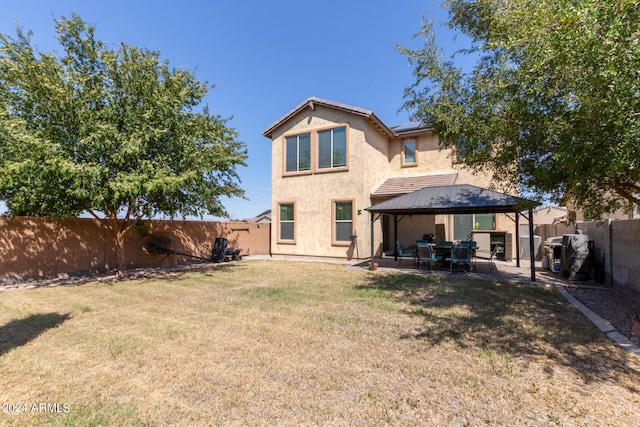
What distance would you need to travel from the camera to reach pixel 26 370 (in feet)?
11.9

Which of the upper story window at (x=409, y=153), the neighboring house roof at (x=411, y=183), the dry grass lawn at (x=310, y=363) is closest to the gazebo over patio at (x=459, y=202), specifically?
the neighboring house roof at (x=411, y=183)

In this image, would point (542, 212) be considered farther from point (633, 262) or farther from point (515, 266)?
point (633, 262)

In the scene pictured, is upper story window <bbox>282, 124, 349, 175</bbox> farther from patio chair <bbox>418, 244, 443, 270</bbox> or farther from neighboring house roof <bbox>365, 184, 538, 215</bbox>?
patio chair <bbox>418, 244, 443, 270</bbox>

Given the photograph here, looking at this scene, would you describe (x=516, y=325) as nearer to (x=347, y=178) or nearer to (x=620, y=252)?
(x=620, y=252)

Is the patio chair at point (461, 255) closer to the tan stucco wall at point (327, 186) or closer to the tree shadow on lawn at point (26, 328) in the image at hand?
the tan stucco wall at point (327, 186)

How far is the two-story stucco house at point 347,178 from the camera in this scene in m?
14.4

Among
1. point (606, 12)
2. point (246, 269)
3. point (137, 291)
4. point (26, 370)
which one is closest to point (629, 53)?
point (606, 12)

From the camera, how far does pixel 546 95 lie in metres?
4.94

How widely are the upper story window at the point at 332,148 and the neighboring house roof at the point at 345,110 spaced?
1036 mm

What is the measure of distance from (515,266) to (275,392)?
12.4 m

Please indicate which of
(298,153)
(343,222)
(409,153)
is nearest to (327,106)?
(298,153)

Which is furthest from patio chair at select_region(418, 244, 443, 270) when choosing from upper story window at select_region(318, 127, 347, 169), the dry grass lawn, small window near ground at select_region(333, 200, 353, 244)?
upper story window at select_region(318, 127, 347, 169)

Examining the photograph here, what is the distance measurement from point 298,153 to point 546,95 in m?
12.3

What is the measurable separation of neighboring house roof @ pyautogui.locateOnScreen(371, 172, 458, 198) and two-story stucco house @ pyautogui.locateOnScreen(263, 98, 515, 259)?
0.05 m
